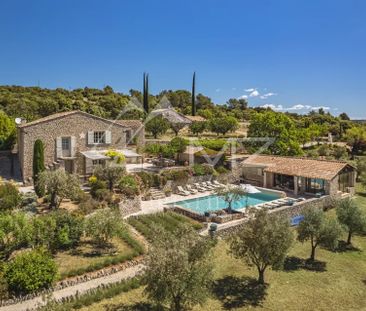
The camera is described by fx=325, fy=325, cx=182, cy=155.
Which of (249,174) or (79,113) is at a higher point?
(79,113)

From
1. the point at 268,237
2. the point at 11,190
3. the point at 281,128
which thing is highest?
the point at 281,128

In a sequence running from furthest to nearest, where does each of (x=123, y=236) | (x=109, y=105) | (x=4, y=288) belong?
(x=109, y=105)
(x=123, y=236)
(x=4, y=288)

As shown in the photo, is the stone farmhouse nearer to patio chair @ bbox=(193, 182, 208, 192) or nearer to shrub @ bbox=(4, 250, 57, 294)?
patio chair @ bbox=(193, 182, 208, 192)

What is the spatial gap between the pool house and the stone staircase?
11857mm

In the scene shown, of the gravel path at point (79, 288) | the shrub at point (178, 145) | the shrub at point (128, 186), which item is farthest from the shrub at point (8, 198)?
the shrub at point (178, 145)

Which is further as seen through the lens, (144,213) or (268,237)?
(144,213)

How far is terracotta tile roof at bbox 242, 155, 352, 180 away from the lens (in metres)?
31.5

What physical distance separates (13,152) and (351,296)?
122ft

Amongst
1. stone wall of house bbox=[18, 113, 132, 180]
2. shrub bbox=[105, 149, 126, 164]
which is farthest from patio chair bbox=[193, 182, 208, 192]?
stone wall of house bbox=[18, 113, 132, 180]

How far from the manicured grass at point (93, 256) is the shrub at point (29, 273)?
0.95 meters

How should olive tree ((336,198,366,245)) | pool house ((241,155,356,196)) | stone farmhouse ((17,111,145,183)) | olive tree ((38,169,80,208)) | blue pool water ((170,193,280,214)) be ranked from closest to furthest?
olive tree ((336,198,366,245)) → olive tree ((38,169,80,208)) → blue pool water ((170,193,280,214)) → stone farmhouse ((17,111,145,183)) → pool house ((241,155,356,196))

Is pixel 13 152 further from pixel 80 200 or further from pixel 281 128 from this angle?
pixel 281 128

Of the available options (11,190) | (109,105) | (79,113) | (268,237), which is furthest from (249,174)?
(109,105)

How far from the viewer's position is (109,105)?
75625mm
